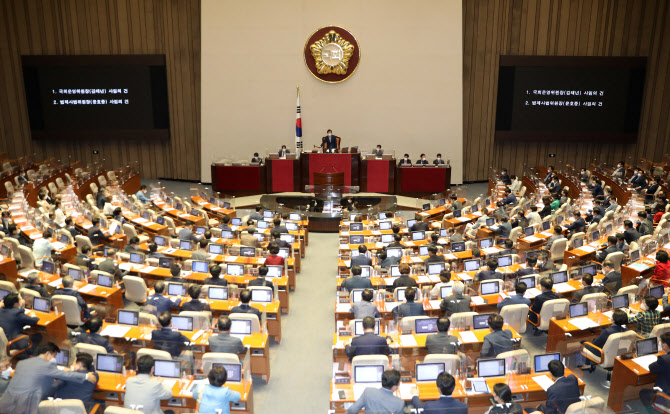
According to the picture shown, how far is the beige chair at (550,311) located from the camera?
8.20 meters

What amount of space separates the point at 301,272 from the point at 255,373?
4.82m

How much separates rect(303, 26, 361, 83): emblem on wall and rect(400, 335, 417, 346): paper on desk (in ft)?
48.1

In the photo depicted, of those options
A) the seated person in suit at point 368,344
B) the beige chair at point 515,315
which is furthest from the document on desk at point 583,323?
the seated person in suit at point 368,344

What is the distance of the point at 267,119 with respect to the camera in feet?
69.0

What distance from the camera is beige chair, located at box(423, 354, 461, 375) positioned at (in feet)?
21.0

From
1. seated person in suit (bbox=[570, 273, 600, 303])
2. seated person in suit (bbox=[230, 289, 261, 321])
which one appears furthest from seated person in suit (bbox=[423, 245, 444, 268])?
seated person in suit (bbox=[230, 289, 261, 321])

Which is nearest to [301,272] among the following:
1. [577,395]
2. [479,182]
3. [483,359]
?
[483,359]

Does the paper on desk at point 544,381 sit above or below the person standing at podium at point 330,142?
below

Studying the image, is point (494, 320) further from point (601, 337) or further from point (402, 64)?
point (402, 64)

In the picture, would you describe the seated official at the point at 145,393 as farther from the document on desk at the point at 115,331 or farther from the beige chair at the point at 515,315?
the beige chair at the point at 515,315

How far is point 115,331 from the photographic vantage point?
7.52 metres

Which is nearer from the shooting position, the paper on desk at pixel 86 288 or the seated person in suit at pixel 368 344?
the seated person in suit at pixel 368 344

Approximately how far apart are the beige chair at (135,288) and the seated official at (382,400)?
505 centimetres

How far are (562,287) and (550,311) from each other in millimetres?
1059
